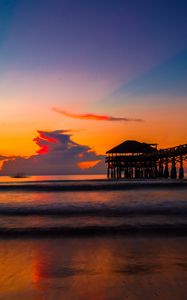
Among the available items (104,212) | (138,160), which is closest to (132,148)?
(138,160)

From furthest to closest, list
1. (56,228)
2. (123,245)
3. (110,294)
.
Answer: (56,228)
(123,245)
(110,294)

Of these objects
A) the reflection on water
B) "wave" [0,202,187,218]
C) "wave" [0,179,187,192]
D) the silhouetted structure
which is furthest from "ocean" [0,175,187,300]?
the silhouetted structure

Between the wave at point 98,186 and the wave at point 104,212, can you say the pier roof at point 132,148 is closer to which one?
the wave at point 98,186

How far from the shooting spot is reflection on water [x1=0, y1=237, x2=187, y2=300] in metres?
5.82

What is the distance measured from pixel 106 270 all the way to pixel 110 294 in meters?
1.48

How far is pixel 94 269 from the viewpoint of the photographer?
729 centimetres

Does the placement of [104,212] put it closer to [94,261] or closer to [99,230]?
[99,230]

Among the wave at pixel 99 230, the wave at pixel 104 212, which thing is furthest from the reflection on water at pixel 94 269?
the wave at pixel 104 212

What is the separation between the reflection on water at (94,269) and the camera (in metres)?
5.82

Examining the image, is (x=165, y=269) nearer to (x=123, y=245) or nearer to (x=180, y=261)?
(x=180, y=261)

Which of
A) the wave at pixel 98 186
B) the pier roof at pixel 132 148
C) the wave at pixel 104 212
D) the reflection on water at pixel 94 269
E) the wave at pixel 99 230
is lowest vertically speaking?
the reflection on water at pixel 94 269

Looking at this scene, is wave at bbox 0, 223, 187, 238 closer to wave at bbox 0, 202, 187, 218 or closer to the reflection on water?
the reflection on water

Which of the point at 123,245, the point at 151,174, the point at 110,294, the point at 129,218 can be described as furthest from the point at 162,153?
the point at 110,294

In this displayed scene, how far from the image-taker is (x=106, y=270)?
7.20m
